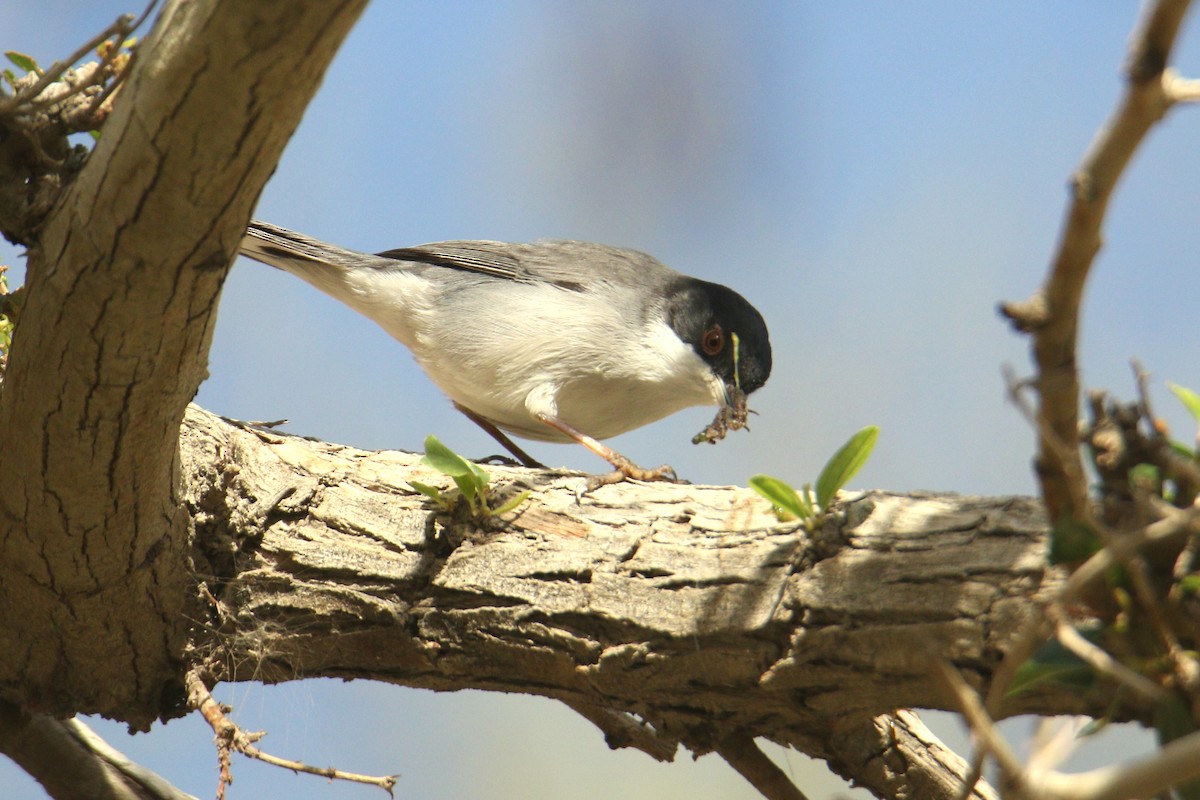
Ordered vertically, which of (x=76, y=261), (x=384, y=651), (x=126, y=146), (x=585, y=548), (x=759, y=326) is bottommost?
(x=384, y=651)

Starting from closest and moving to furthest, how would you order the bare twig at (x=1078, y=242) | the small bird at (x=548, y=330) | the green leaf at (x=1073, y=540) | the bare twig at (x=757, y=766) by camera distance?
the bare twig at (x=1078, y=242) < the green leaf at (x=1073, y=540) < the bare twig at (x=757, y=766) < the small bird at (x=548, y=330)

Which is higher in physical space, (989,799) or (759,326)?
(759,326)

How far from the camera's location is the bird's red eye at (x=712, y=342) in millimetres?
4926

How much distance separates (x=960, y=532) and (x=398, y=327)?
3.10m

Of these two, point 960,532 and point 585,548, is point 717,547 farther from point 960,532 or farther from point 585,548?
point 960,532

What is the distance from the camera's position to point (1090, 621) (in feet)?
6.89

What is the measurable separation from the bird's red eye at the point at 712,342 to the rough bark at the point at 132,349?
2.59 meters

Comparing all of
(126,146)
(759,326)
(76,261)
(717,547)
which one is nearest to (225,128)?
(126,146)

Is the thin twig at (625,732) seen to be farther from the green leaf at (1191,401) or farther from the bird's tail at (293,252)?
the bird's tail at (293,252)

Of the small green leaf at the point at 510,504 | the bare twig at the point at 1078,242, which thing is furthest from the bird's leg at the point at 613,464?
the bare twig at the point at 1078,242

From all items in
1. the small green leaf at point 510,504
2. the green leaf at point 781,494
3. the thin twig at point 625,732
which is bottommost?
the thin twig at point 625,732

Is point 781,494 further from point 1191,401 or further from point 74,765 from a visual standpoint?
point 74,765

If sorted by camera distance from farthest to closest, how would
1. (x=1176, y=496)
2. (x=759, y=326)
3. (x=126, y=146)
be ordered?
(x=759, y=326), (x=126, y=146), (x=1176, y=496)

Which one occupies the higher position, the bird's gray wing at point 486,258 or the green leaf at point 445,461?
the bird's gray wing at point 486,258
